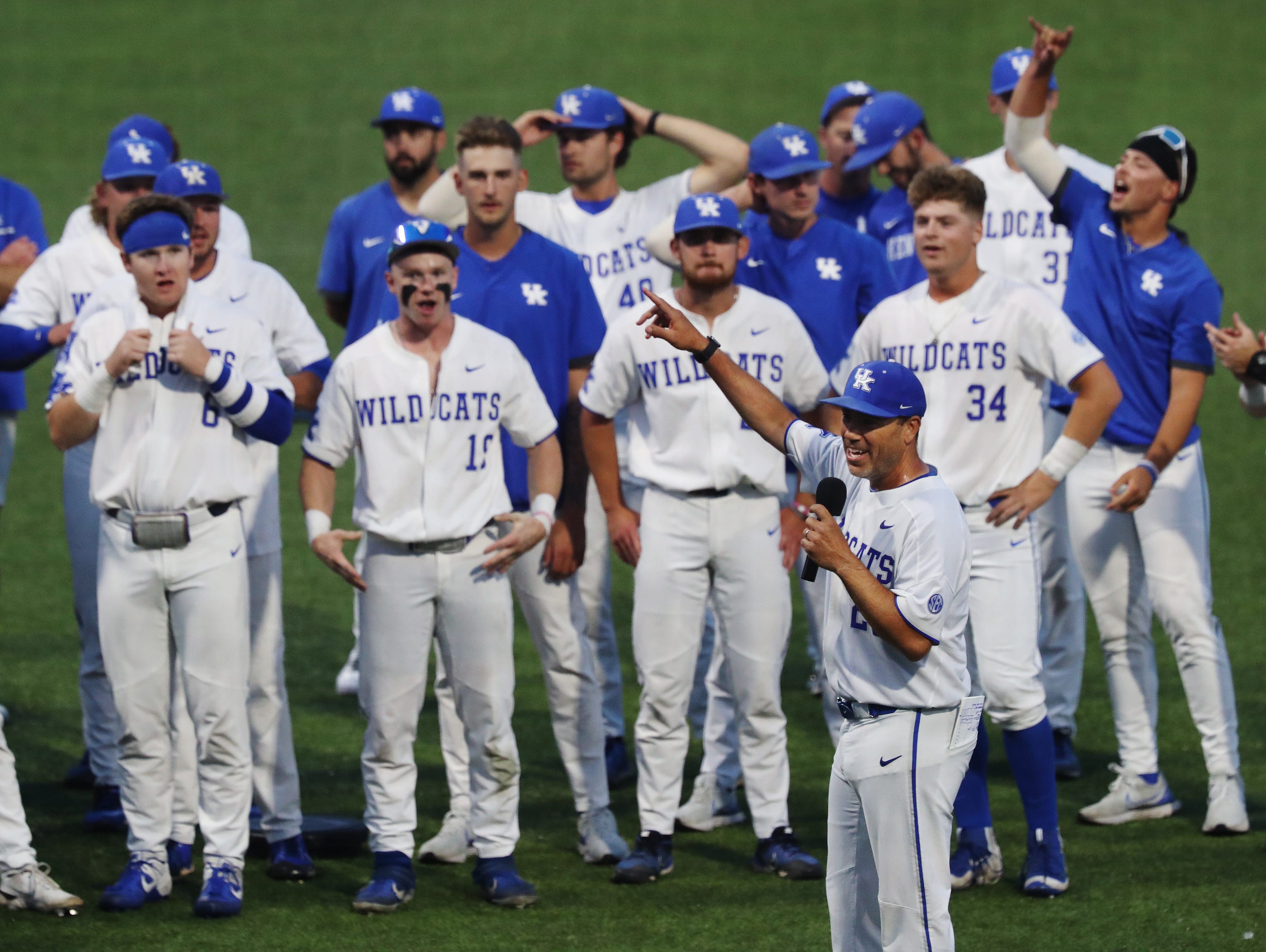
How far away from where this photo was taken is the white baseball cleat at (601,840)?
22.8 ft

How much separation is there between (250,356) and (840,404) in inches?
98.0

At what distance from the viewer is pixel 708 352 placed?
545 centimetres

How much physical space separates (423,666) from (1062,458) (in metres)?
2.43

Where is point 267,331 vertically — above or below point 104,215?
below

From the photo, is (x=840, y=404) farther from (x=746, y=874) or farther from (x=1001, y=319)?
(x=746, y=874)

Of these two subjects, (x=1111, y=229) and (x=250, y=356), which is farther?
(x=1111, y=229)

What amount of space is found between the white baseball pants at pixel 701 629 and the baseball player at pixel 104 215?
2.11 metres

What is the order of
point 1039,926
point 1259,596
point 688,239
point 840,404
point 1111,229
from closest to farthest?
1. point 840,404
2. point 1039,926
3. point 688,239
4. point 1111,229
5. point 1259,596

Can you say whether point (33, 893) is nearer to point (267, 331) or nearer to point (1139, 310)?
point (267, 331)

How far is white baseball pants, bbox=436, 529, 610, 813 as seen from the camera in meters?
6.90

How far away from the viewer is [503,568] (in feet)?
20.8

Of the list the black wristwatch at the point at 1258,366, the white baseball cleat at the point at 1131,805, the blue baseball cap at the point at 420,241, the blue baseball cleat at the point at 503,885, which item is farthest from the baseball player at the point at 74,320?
the black wristwatch at the point at 1258,366

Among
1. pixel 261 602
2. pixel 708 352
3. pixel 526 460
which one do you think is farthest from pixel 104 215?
pixel 708 352

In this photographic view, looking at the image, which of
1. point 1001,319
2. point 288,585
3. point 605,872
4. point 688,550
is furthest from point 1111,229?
point 288,585
